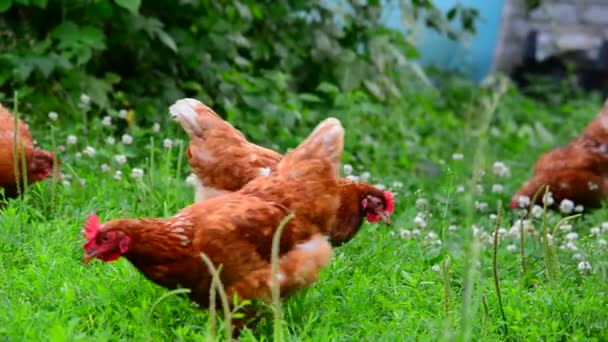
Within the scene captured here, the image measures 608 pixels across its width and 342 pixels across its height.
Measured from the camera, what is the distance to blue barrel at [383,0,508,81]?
1098cm

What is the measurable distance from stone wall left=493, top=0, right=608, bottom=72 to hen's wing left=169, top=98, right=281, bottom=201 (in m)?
6.92

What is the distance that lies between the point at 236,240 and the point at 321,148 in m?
0.62

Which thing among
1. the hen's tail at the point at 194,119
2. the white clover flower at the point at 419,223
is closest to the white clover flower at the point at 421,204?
the white clover flower at the point at 419,223

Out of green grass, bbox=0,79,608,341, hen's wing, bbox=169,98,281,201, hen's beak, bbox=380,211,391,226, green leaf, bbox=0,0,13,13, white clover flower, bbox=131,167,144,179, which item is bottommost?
green grass, bbox=0,79,608,341

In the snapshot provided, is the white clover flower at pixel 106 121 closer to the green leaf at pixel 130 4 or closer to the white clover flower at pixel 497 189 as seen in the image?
the green leaf at pixel 130 4

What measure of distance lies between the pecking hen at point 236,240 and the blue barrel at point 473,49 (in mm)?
7267

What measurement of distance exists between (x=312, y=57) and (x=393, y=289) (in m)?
3.77

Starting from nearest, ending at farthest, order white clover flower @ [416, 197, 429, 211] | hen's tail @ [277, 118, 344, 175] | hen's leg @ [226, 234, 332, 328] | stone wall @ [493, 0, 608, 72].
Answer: hen's leg @ [226, 234, 332, 328], hen's tail @ [277, 118, 344, 175], white clover flower @ [416, 197, 429, 211], stone wall @ [493, 0, 608, 72]

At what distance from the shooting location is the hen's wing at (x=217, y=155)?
178 inches

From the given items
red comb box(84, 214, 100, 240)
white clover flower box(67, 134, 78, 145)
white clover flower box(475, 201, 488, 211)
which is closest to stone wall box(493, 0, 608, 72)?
white clover flower box(475, 201, 488, 211)

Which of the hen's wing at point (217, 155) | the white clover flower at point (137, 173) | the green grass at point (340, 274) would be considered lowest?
the green grass at point (340, 274)

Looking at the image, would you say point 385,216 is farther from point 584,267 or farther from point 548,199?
point 548,199

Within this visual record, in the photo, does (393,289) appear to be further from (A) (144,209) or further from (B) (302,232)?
(A) (144,209)

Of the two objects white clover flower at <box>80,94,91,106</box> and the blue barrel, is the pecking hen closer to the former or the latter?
white clover flower at <box>80,94,91,106</box>
